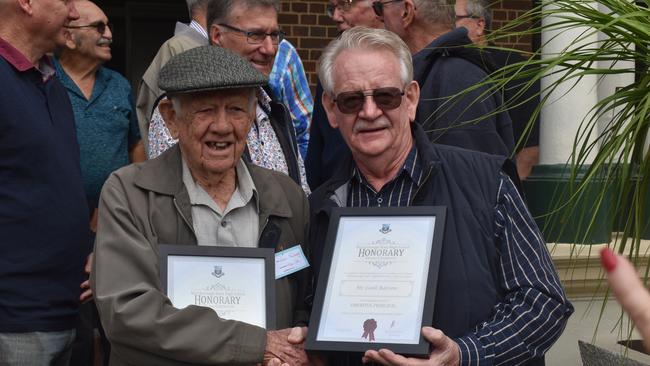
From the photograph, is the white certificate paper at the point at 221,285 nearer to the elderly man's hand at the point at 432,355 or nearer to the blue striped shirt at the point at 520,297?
the elderly man's hand at the point at 432,355

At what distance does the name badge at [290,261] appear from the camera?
9.49 ft

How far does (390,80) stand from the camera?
291 centimetres

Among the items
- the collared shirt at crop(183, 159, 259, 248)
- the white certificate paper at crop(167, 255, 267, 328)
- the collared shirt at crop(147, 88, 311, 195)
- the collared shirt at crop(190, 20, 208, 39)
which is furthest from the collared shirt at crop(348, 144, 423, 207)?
the collared shirt at crop(190, 20, 208, 39)

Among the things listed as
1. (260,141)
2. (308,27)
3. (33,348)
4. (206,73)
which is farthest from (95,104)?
(308,27)

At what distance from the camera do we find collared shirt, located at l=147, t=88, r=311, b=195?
12.2ft

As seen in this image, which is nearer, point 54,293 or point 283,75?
point 54,293

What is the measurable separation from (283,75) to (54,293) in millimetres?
1821

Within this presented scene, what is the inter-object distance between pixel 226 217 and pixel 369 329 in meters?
0.58

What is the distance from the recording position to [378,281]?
269 centimetres

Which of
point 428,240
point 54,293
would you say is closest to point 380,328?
point 428,240

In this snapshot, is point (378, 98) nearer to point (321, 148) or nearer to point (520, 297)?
point (520, 297)

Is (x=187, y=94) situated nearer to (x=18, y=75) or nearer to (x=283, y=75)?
(x=18, y=75)

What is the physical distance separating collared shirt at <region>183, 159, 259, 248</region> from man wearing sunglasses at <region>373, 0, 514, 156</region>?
1050mm

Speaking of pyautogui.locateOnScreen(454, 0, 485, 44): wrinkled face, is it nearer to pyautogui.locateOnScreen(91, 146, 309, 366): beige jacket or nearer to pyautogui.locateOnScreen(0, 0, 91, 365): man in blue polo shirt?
pyautogui.locateOnScreen(0, 0, 91, 365): man in blue polo shirt
